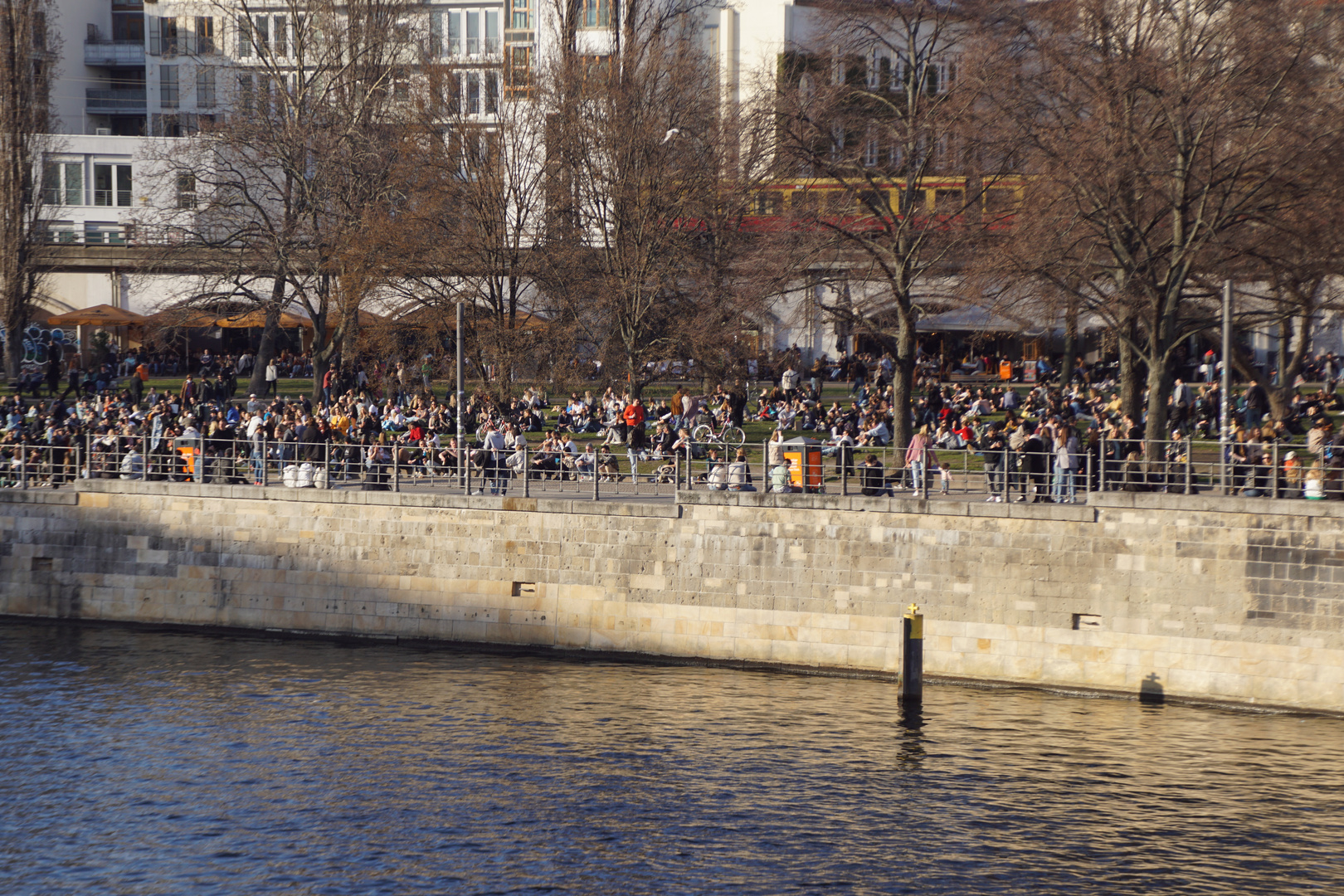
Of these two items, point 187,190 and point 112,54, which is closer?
point 187,190

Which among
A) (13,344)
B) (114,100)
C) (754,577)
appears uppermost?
(114,100)

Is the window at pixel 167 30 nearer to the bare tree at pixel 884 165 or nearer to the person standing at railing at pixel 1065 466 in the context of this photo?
the bare tree at pixel 884 165

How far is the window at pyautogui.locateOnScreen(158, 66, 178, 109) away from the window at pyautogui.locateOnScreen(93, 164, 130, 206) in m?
8.17

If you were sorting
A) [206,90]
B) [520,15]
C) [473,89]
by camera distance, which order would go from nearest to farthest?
[473,89], [206,90], [520,15]

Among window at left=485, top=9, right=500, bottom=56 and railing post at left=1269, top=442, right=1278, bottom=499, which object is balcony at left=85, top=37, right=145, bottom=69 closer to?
window at left=485, top=9, right=500, bottom=56

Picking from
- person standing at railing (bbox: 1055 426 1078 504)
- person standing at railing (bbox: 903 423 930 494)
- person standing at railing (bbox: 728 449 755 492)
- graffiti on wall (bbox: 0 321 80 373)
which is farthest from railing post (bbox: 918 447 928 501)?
graffiti on wall (bbox: 0 321 80 373)

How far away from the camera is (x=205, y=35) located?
214ft

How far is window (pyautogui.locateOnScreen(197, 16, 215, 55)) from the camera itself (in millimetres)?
61438

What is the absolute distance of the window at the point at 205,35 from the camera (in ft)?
202

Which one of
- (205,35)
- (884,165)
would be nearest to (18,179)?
(205,35)

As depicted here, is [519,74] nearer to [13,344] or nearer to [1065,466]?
[13,344]

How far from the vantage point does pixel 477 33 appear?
2881 inches

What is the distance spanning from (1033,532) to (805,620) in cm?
392

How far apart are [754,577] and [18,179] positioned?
35.9m
